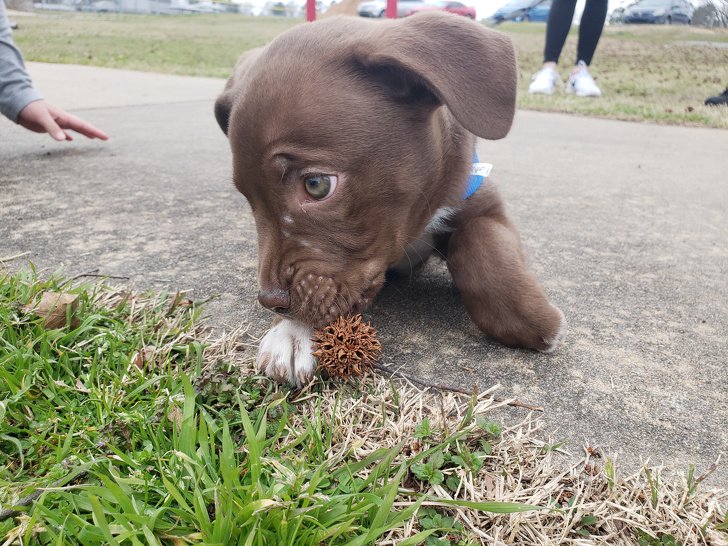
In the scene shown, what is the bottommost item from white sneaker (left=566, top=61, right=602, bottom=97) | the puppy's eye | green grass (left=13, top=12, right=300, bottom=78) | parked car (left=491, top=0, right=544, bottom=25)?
green grass (left=13, top=12, right=300, bottom=78)

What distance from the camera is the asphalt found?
1.79 metres

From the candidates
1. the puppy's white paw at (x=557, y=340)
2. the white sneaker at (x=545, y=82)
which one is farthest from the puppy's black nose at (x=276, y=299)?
the white sneaker at (x=545, y=82)

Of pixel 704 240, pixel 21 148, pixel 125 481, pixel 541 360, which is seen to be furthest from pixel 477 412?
pixel 21 148

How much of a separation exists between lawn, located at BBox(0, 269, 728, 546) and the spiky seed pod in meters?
0.06

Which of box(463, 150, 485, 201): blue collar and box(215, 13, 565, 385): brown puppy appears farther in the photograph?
box(463, 150, 485, 201): blue collar

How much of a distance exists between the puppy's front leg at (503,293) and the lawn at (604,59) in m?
6.73

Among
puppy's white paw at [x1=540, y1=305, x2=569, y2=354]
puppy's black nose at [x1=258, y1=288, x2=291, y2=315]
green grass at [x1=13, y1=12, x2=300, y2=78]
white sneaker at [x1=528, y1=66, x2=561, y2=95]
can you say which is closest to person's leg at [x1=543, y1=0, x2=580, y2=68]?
white sneaker at [x1=528, y1=66, x2=561, y2=95]

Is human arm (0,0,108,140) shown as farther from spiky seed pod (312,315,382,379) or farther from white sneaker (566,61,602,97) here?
white sneaker (566,61,602,97)

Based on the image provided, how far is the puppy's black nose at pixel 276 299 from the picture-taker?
186cm

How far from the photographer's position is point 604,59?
1783 cm

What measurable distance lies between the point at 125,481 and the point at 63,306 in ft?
2.88

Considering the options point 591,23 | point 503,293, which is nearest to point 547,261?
point 503,293

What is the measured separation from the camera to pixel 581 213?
3707 mm

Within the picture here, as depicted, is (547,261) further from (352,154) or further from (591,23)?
(591,23)
